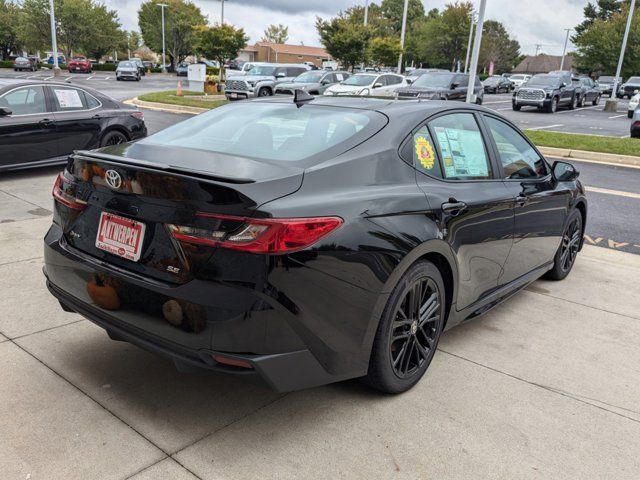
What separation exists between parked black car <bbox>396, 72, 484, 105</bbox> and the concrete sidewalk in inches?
744

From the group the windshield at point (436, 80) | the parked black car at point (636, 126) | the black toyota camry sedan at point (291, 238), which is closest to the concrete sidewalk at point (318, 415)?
the black toyota camry sedan at point (291, 238)

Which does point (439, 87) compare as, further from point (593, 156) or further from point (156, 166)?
point (156, 166)

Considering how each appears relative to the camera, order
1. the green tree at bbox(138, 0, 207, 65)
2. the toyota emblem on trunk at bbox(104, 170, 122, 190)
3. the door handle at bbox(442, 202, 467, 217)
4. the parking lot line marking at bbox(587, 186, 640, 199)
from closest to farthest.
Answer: the toyota emblem on trunk at bbox(104, 170, 122, 190) → the door handle at bbox(442, 202, 467, 217) → the parking lot line marking at bbox(587, 186, 640, 199) → the green tree at bbox(138, 0, 207, 65)

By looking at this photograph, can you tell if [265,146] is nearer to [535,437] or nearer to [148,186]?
[148,186]

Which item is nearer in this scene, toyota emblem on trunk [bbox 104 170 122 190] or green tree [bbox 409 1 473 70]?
toyota emblem on trunk [bbox 104 170 122 190]

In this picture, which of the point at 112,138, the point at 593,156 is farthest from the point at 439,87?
the point at 112,138

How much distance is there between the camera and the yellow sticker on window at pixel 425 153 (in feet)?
10.6

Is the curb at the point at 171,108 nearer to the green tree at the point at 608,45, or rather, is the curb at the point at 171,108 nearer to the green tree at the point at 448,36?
the green tree at the point at 608,45

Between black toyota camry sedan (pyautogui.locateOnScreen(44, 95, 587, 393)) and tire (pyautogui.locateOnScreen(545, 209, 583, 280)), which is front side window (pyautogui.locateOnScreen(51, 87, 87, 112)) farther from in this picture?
tire (pyautogui.locateOnScreen(545, 209, 583, 280))

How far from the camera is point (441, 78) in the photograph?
2309 cm

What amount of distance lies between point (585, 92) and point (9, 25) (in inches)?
2632

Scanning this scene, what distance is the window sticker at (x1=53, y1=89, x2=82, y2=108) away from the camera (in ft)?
28.6

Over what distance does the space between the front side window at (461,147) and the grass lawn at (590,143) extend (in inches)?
438

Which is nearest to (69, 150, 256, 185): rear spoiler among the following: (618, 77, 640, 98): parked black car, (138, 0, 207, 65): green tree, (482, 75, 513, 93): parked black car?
(482, 75, 513, 93): parked black car
